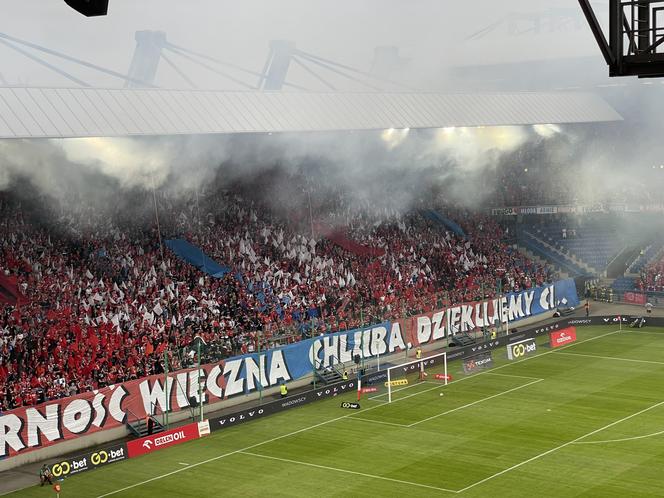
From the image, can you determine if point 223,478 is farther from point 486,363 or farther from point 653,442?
point 486,363

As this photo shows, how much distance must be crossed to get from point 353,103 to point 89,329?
20.5m

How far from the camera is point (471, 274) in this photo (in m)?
62.4

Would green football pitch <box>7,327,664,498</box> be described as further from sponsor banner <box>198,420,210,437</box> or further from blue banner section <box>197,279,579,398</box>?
blue banner section <box>197,279,579,398</box>

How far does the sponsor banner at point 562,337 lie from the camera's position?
178ft

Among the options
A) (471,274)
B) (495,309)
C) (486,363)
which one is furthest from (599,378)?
(471,274)

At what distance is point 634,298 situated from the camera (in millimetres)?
67125

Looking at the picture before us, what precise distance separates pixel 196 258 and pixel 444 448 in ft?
61.6

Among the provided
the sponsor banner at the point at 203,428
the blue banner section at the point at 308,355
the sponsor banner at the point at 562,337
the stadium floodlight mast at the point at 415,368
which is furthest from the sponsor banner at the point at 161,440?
the sponsor banner at the point at 562,337

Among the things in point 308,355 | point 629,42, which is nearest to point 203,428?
point 308,355

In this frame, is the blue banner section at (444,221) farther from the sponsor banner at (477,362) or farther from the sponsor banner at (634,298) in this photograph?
the sponsor banner at (477,362)

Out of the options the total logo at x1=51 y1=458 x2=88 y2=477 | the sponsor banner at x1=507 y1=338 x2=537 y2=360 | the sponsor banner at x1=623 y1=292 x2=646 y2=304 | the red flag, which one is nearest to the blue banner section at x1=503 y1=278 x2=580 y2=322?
the sponsor banner at x1=623 y1=292 x2=646 y2=304

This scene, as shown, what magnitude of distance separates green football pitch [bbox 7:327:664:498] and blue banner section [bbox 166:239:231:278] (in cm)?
981

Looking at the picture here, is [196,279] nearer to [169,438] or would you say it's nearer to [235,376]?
[235,376]

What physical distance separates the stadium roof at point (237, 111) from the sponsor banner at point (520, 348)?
515 inches
